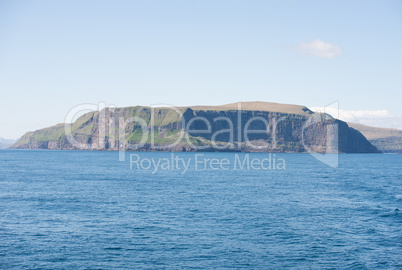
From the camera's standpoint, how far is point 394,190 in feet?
307

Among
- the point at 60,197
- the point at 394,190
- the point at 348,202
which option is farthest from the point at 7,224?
the point at 394,190

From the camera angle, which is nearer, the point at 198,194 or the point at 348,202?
the point at 348,202

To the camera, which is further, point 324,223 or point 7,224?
point 324,223

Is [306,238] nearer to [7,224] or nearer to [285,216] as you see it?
[285,216]

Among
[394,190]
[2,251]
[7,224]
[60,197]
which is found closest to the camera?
[2,251]

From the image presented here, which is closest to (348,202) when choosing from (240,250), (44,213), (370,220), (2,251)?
(370,220)

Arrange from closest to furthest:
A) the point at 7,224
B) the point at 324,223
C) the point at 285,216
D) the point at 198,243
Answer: the point at 198,243
the point at 7,224
the point at 324,223
the point at 285,216

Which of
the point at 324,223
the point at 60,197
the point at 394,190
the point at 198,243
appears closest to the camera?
the point at 198,243

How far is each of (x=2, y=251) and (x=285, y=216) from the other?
1553 inches

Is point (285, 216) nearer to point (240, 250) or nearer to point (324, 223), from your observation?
point (324, 223)

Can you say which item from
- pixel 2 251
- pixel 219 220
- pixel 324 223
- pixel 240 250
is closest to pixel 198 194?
pixel 219 220

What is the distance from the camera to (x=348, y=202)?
74000 millimetres

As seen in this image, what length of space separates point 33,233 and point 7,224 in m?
6.45

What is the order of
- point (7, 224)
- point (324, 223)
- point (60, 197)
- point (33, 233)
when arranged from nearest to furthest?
point (33, 233), point (7, 224), point (324, 223), point (60, 197)
